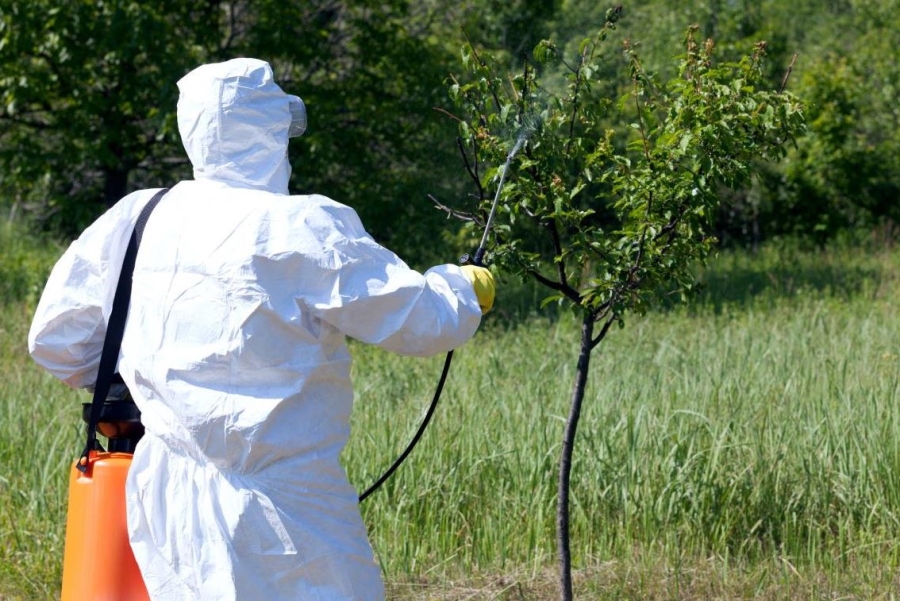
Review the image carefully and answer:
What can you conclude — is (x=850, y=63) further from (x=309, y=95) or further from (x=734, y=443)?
(x=734, y=443)

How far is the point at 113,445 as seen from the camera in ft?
8.96

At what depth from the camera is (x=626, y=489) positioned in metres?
4.38

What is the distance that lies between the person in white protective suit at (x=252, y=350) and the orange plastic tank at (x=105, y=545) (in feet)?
0.45

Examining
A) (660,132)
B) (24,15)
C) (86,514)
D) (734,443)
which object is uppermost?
(24,15)

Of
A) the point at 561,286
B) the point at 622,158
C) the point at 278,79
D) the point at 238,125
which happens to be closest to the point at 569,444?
the point at 561,286

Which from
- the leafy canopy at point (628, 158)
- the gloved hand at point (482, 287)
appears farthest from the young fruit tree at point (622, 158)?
the gloved hand at point (482, 287)

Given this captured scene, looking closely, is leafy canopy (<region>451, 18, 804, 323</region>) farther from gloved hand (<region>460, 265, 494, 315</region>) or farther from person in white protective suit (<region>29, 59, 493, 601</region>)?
person in white protective suit (<region>29, 59, 493, 601</region>)

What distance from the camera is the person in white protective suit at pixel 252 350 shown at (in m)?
2.33

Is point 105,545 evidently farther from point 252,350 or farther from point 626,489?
point 626,489

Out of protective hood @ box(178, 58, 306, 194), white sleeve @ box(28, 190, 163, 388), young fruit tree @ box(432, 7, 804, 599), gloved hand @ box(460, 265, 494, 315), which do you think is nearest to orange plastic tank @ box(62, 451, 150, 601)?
white sleeve @ box(28, 190, 163, 388)

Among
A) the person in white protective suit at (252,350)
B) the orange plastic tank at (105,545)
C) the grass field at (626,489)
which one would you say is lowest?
the grass field at (626,489)

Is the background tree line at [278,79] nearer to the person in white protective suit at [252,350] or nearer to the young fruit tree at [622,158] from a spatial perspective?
the young fruit tree at [622,158]

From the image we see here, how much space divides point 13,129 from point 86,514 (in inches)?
367

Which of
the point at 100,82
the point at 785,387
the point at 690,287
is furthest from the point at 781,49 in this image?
the point at 690,287
